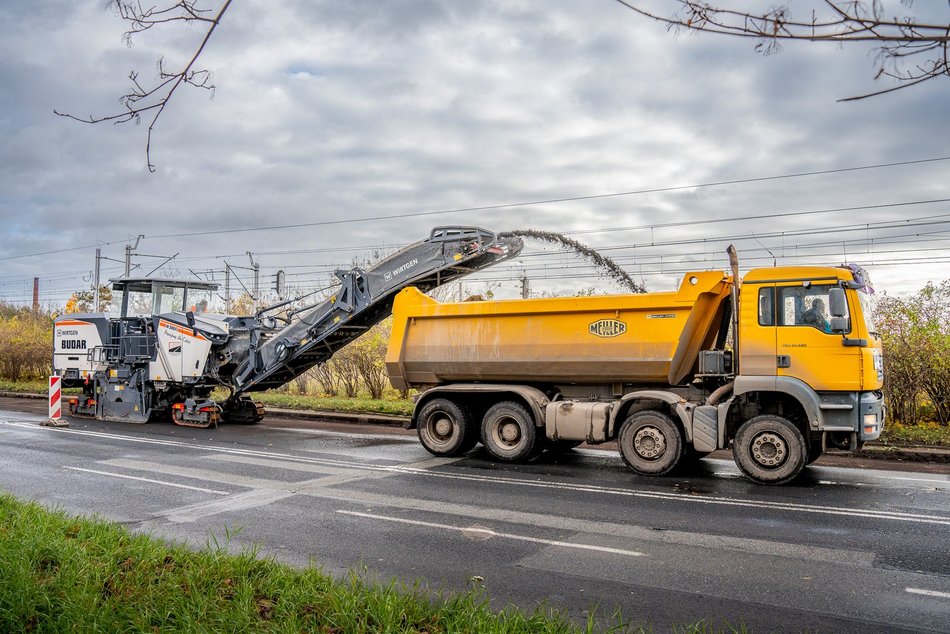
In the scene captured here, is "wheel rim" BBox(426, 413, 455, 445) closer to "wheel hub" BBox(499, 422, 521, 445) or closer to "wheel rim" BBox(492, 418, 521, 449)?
"wheel rim" BBox(492, 418, 521, 449)

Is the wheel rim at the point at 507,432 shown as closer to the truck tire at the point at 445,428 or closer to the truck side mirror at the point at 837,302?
the truck tire at the point at 445,428

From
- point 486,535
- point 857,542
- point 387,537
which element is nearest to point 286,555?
point 387,537

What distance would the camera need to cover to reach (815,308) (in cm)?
933

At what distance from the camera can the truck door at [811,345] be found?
904 cm

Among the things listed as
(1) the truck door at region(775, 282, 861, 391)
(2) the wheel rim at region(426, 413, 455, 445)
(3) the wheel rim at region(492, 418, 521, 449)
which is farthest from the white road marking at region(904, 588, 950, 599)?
(2) the wheel rim at region(426, 413, 455, 445)

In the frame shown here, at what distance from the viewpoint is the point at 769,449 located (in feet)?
30.7

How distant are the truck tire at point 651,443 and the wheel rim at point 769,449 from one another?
0.95m

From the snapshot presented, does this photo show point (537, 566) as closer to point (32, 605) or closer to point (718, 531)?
point (718, 531)

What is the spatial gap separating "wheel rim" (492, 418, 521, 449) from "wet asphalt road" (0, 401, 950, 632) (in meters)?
0.57

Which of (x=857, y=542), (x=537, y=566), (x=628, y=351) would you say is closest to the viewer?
(x=537, y=566)

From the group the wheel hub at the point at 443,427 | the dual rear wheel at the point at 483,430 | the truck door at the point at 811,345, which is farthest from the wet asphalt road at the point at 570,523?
the truck door at the point at 811,345

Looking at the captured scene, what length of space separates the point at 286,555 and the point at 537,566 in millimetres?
2161

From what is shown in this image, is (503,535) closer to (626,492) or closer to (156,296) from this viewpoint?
(626,492)

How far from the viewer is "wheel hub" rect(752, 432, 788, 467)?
365 inches
